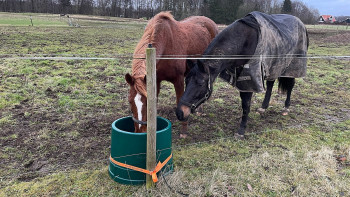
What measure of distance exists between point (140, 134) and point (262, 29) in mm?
2403

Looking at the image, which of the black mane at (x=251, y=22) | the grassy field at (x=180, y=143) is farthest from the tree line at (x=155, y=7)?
the black mane at (x=251, y=22)

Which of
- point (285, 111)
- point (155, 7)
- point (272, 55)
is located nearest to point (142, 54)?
point (272, 55)

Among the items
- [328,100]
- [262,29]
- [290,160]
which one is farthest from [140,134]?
[328,100]

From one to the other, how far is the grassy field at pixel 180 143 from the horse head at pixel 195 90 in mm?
703

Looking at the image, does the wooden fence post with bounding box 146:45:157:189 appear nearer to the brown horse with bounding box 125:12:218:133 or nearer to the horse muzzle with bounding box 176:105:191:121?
the brown horse with bounding box 125:12:218:133

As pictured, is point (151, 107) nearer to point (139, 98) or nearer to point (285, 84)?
point (139, 98)

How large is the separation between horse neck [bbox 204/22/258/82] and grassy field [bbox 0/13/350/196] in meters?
1.20

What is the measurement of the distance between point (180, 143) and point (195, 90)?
1018 millimetres

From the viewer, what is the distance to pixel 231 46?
3.40 m

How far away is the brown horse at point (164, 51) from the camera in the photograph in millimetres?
2510

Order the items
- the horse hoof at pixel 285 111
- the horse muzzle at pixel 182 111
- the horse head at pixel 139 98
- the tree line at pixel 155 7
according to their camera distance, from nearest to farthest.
→ the horse head at pixel 139 98
the horse muzzle at pixel 182 111
the horse hoof at pixel 285 111
the tree line at pixel 155 7

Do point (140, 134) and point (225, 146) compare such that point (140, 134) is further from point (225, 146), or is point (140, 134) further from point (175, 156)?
point (225, 146)

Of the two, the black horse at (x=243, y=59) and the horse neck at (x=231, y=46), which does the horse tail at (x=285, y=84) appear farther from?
the horse neck at (x=231, y=46)

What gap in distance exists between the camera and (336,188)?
271cm
